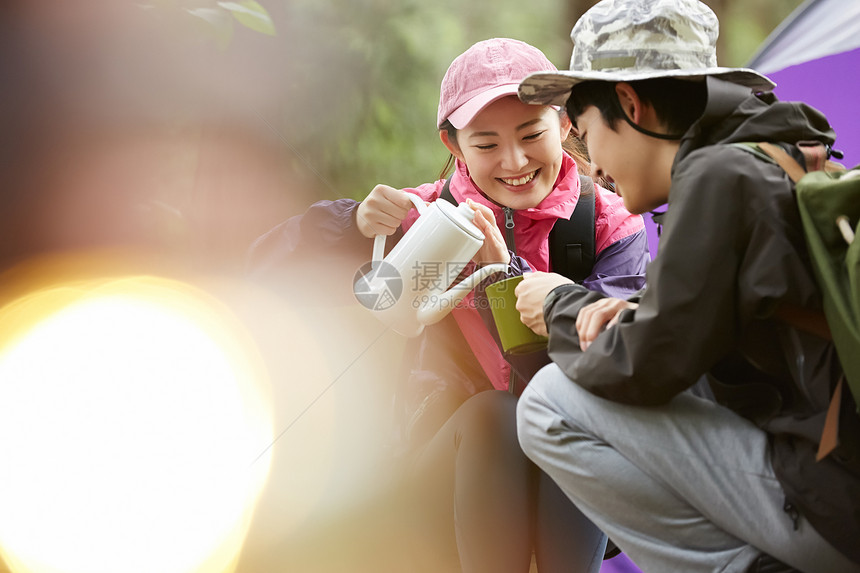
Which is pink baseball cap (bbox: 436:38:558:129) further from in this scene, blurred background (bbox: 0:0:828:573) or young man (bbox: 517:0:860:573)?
blurred background (bbox: 0:0:828:573)

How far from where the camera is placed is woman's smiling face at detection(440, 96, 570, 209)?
1179 millimetres

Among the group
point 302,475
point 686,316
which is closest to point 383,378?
point 302,475

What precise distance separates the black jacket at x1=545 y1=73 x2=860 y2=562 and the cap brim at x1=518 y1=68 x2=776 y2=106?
82 millimetres

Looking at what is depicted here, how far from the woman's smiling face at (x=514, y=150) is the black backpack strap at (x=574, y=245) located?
61mm

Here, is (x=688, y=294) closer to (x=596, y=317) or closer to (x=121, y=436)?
(x=596, y=317)

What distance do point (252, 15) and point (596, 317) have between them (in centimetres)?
113

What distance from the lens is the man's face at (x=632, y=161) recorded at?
0.87 meters

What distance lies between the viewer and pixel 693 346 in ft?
2.31

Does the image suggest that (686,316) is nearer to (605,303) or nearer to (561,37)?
(605,303)

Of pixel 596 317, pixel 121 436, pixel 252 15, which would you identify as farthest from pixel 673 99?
pixel 121 436

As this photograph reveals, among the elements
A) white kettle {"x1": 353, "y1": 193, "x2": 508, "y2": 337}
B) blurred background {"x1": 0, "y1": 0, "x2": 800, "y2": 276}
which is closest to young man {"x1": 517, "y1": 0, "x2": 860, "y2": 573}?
white kettle {"x1": 353, "y1": 193, "x2": 508, "y2": 337}

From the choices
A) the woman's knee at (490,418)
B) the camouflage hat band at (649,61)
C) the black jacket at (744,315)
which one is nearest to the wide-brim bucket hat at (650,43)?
the camouflage hat band at (649,61)

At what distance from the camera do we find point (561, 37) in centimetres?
194

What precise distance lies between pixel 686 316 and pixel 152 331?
114 centimetres
